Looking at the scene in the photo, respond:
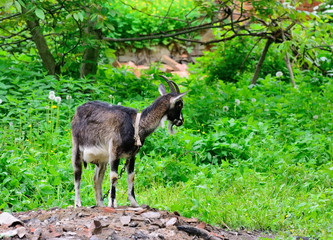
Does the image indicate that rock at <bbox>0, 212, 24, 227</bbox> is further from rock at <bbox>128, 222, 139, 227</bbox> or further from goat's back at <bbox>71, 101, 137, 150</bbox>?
goat's back at <bbox>71, 101, 137, 150</bbox>

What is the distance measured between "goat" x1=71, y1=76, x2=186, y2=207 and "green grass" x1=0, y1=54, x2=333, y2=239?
863 mm

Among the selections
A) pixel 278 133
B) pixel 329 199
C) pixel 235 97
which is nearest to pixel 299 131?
pixel 278 133

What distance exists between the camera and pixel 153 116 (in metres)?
5.11

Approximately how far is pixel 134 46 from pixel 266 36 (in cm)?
688

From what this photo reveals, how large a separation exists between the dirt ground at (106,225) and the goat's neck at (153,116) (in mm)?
794

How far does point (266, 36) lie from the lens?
10594mm

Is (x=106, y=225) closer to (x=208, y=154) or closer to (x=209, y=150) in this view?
(x=208, y=154)

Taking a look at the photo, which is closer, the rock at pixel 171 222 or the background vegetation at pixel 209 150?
the rock at pixel 171 222

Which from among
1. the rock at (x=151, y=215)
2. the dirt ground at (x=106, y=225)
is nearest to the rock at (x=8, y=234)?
the dirt ground at (x=106, y=225)

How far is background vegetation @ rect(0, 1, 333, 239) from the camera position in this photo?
583 cm

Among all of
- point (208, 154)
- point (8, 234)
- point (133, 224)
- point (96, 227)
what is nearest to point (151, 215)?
point (133, 224)

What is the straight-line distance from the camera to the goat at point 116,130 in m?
4.99

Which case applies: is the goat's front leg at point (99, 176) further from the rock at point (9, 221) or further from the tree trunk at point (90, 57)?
the tree trunk at point (90, 57)

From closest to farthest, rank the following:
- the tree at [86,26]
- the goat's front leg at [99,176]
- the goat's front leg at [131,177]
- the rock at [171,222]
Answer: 1. the rock at [171,222]
2. the goat's front leg at [131,177]
3. the goat's front leg at [99,176]
4. the tree at [86,26]
